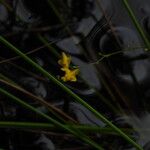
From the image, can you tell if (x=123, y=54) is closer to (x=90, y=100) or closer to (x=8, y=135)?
(x=90, y=100)

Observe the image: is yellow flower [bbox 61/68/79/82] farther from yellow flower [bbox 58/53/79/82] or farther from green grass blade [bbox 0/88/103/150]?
green grass blade [bbox 0/88/103/150]

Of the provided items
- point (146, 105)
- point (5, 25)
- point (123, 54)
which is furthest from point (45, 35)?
point (146, 105)

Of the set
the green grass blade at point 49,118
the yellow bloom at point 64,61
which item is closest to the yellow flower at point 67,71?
the yellow bloom at point 64,61

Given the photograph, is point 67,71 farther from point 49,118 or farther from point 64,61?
point 49,118

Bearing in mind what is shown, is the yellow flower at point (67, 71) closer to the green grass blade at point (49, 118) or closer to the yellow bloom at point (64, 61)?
the yellow bloom at point (64, 61)

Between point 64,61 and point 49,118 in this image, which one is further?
point 64,61

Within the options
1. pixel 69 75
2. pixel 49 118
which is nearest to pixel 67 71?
pixel 69 75

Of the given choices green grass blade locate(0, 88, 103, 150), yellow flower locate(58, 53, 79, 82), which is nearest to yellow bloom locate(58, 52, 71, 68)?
yellow flower locate(58, 53, 79, 82)

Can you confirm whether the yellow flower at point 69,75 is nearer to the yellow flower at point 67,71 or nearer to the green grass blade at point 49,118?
the yellow flower at point 67,71

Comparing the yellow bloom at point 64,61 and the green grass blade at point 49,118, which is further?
the yellow bloom at point 64,61

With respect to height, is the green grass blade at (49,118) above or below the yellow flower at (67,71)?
below

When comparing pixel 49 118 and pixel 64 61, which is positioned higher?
pixel 64 61
